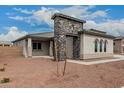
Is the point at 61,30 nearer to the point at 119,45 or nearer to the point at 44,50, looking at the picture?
the point at 44,50

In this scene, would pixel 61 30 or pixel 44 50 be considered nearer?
pixel 61 30

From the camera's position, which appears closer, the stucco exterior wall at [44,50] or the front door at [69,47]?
the front door at [69,47]

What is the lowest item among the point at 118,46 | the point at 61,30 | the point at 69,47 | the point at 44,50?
the point at 44,50

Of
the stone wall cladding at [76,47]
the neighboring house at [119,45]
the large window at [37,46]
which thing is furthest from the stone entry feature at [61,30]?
the neighboring house at [119,45]

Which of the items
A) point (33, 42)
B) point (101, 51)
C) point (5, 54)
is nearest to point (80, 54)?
point (101, 51)

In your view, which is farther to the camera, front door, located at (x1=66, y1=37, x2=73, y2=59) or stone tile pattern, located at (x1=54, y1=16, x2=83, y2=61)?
front door, located at (x1=66, y1=37, x2=73, y2=59)

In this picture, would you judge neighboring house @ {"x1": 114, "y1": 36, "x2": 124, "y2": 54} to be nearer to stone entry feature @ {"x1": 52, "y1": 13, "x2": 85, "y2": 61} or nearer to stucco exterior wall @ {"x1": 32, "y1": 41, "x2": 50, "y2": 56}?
stucco exterior wall @ {"x1": 32, "y1": 41, "x2": 50, "y2": 56}

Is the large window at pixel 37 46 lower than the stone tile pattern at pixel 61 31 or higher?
lower

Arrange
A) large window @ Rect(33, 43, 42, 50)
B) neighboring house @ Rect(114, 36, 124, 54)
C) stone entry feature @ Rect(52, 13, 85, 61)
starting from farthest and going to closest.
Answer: neighboring house @ Rect(114, 36, 124, 54), large window @ Rect(33, 43, 42, 50), stone entry feature @ Rect(52, 13, 85, 61)

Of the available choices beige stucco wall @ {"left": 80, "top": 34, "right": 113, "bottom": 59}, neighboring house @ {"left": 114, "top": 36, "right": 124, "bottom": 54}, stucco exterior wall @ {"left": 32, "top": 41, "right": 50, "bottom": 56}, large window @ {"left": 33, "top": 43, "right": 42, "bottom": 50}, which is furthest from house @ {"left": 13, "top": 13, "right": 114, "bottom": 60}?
neighboring house @ {"left": 114, "top": 36, "right": 124, "bottom": 54}

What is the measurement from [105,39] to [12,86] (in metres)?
15.7

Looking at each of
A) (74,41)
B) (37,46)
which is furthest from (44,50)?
(74,41)

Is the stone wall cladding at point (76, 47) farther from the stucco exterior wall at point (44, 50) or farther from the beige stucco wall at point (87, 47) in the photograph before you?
the stucco exterior wall at point (44, 50)

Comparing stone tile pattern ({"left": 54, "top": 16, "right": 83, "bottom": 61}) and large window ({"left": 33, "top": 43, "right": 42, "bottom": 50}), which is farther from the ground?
stone tile pattern ({"left": 54, "top": 16, "right": 83, "bottom": 61})
